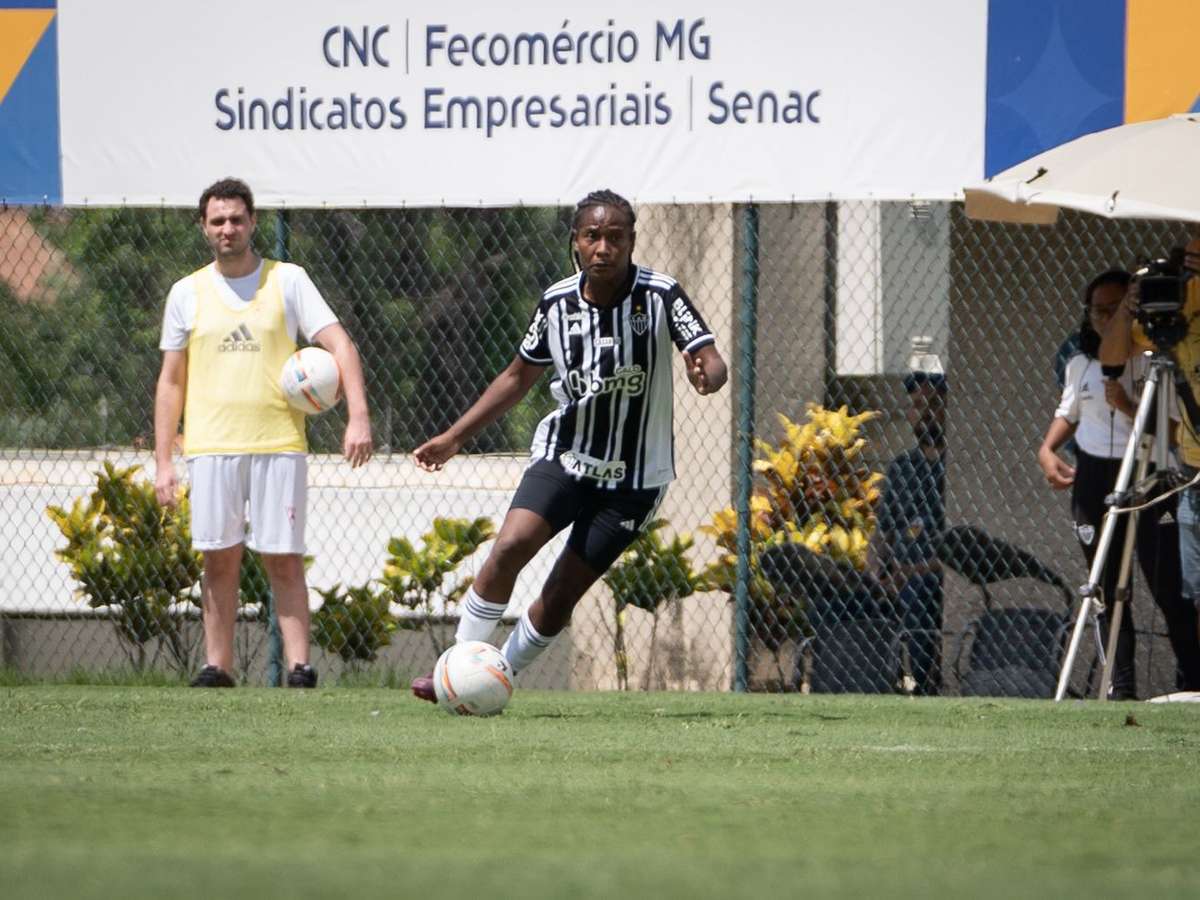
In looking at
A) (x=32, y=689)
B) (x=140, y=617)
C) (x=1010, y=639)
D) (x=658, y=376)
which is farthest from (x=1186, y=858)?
(x=140, y=617)

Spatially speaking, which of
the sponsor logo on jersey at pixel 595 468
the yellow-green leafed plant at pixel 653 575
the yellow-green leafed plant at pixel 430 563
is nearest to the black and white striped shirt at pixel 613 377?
the sponsor logo on jersey at pixel 595 468

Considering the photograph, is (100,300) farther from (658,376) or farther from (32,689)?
(658,376)

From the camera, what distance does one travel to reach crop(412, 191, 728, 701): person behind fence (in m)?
7.59

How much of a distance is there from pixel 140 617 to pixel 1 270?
13.7 metres

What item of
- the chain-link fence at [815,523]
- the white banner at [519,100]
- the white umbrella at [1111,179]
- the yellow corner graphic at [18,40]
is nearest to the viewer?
the white umbrella at [1111,179]

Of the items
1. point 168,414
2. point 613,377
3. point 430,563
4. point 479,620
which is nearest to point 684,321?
point 613,377

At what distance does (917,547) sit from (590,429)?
317 centimetres

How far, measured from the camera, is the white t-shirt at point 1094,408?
9523 millimetres

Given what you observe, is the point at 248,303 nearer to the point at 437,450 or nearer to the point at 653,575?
the point at 437,450

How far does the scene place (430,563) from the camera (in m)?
10.7

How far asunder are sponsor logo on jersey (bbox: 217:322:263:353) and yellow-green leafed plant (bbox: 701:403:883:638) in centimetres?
263

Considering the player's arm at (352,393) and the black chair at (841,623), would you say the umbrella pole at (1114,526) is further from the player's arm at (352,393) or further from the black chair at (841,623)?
the player's arm at (352,393)

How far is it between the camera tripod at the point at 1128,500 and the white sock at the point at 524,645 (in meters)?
2.51

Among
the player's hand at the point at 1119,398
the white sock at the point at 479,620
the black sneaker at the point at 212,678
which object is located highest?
the player's hand at the point at 1119,398
